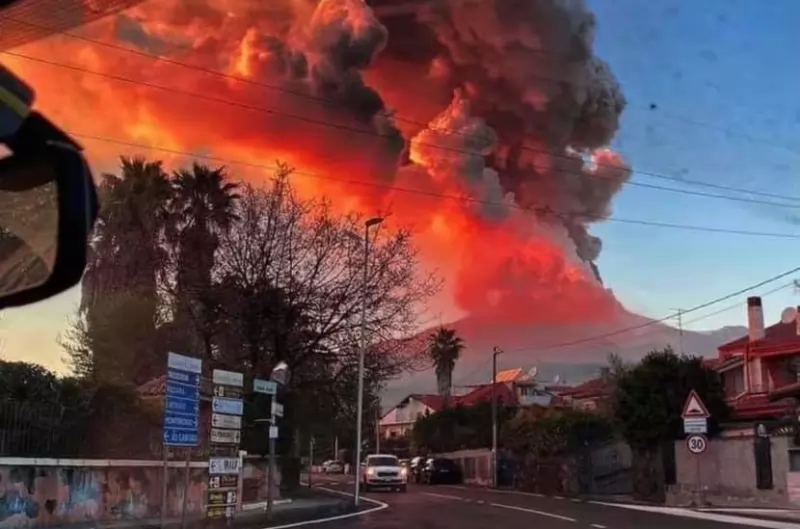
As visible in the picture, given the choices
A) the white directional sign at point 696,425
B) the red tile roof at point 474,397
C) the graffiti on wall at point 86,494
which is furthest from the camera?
the red tile roof at point 474,397

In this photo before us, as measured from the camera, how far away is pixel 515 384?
303ft

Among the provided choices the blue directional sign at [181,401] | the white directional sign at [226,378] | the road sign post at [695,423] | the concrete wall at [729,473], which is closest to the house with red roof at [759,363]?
the concrete wall at [729,473]

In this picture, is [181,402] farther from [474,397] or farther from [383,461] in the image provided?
[474,397]

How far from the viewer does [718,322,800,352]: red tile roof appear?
44688 millimetres

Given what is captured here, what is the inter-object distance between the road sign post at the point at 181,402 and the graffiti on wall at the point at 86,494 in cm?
252

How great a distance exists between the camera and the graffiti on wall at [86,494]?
53.6 ft

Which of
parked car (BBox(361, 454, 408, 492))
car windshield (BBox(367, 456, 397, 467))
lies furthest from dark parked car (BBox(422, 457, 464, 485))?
parked car (BBox(361, 454, 408, 492))

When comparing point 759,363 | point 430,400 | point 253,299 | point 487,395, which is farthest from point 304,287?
point 430,400

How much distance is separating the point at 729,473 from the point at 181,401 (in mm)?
20899

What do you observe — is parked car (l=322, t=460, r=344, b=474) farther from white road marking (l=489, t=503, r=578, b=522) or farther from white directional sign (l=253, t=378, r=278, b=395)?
white directional sign (l=253, t=378, r=278, b=395)

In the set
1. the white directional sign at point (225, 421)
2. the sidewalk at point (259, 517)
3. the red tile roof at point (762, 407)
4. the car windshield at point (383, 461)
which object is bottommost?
the sidewalk at point (259, 517)

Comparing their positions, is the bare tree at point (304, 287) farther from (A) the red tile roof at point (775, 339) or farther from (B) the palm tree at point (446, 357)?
(B) the palm tree at point (446, 357)

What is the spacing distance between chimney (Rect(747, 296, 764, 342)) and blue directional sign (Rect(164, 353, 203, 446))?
126ft

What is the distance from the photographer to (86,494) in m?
18.3
